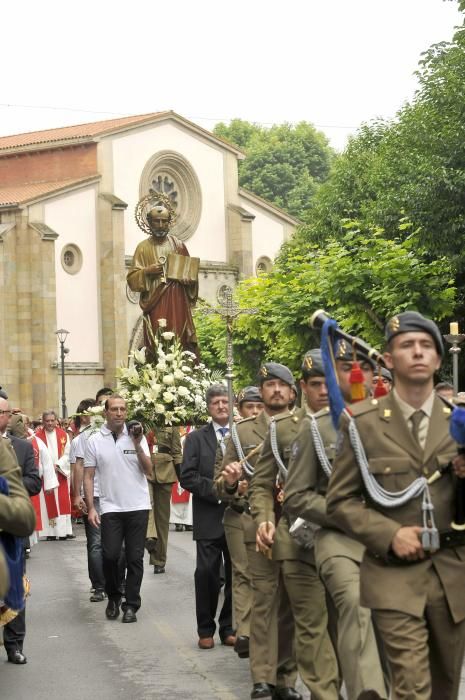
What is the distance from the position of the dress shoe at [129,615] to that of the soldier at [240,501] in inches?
82.9

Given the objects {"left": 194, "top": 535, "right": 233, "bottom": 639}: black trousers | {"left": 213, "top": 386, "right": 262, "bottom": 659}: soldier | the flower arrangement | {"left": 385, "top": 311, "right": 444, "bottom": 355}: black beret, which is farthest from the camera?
the flower arrangement

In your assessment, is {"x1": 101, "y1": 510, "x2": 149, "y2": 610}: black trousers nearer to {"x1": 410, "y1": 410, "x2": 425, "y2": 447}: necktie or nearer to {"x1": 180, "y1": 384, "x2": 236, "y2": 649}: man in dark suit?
{"x1": 180, "y1": 384, "x2": 236, "y2": 649}: man in dark suit

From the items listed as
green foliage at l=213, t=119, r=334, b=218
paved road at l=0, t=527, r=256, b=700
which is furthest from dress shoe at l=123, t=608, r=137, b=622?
green foliage at l=213, t=119, r=334, b=218

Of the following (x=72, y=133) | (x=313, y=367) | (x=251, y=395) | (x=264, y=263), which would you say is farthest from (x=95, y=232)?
(x=313, y=367)

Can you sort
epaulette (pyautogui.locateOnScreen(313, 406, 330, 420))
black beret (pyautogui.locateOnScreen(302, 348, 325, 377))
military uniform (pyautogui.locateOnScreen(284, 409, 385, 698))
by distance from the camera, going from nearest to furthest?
military uniform (pyautogui.locateOnScreen(284, 409, 385, 698)) → epaulette (pyautogui.locateOnScreen(313, 406, 330, 420)) → black beret (pyautogui.locateOnScreen(302, 348, 325, 377))

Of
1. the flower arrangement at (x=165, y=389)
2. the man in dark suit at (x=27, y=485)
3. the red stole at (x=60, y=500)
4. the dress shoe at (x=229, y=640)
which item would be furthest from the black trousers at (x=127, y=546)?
the red stole at (x=60, y=500)

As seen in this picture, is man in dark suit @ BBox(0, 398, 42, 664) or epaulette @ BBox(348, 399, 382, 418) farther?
man in dark suit @ BBox(0, 398, 42, 664)

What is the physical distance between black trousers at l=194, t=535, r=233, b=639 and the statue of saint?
11406 mm

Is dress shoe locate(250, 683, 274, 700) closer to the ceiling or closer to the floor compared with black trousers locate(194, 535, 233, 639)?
closer to the floor

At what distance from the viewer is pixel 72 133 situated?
221 ft

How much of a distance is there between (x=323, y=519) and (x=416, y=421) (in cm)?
160

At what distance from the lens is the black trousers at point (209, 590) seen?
11.7 m

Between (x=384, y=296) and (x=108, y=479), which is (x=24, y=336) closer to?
(x=384, y=296)

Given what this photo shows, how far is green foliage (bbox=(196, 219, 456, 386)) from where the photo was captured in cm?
3500
